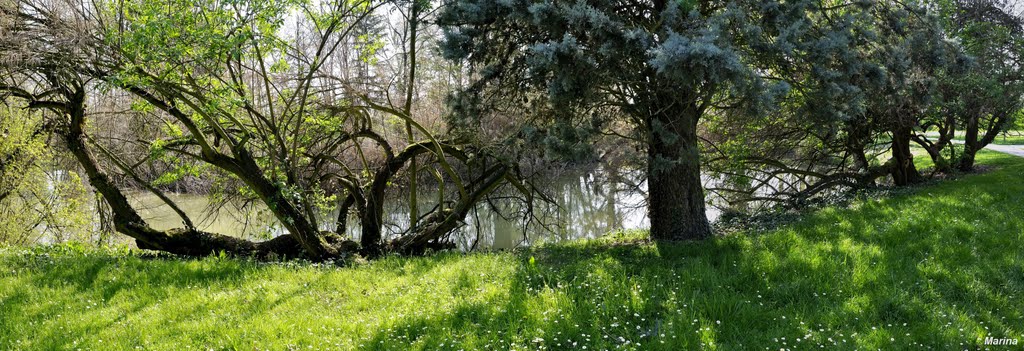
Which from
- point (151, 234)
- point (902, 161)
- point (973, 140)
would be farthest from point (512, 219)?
point (973, 140)

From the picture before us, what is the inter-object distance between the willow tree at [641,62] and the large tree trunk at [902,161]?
6395 mm

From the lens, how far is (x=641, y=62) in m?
5.75

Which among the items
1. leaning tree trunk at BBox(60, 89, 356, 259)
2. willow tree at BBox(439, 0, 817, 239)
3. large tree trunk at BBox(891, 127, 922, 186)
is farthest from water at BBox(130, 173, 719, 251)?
willow tree at BBox(439, 0, 817, 239)

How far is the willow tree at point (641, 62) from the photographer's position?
5.07 m

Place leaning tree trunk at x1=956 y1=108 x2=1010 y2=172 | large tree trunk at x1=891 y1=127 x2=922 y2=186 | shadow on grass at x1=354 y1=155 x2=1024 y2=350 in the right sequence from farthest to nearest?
1. leaning tree trunk at x1=956 y1=108 x2=1010 y2=172
2. large tree trunk at x1=891 y1=127 x2=922 y2=186
3. shadow on grass at x1=354 y1=155 x2=1024 y2=350

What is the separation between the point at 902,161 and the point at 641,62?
8777 mm

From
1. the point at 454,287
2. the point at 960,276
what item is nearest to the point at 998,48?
the point at 960,276

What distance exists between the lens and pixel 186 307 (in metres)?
4.75

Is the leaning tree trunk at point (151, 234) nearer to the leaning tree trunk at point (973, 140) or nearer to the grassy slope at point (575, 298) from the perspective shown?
the grassy slope at point (575, 298)

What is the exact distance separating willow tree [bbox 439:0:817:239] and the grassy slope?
40.9 inches

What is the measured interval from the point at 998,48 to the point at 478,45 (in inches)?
397

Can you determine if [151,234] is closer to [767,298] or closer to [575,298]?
[575,298]

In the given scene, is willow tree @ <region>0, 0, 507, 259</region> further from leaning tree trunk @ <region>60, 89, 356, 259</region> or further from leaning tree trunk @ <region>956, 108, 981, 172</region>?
leaning tree trunk @ <region>956, 108, 981, 172</region>

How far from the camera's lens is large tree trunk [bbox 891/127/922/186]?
1141 cm
